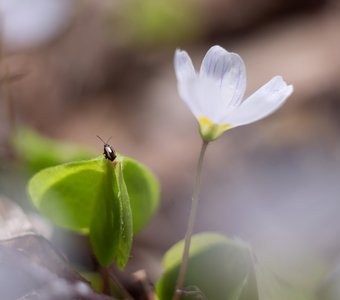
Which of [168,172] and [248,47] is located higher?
[248,47]

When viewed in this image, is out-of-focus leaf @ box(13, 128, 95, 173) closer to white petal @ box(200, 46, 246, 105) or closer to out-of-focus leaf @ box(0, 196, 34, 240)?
out-of-focus leaf @ box(0, 196, 34, 240)

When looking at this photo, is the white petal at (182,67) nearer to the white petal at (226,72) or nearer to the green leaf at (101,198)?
the white petal at (226,72)

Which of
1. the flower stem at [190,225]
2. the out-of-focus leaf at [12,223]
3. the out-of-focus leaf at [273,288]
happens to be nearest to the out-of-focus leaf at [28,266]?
the out-of-focus leaf at [12,223]

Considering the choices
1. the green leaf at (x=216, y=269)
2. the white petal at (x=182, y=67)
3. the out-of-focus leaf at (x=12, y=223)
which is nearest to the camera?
the white petal at (x=182, y=67)

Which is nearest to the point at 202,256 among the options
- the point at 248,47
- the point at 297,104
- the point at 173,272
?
the point at 173,272

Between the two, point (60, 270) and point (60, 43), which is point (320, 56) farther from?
point (60, 270)

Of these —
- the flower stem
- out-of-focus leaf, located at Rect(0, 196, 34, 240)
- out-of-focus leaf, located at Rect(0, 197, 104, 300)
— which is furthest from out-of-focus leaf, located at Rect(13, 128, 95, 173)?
the flower stem
